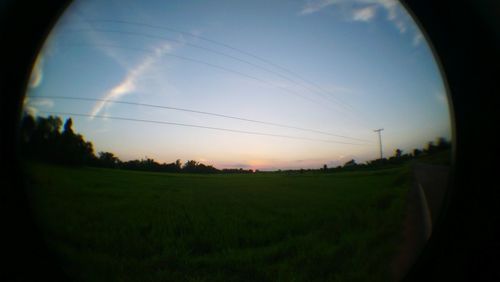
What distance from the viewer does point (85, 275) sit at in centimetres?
150

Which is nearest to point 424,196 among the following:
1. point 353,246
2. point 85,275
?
point 353,246

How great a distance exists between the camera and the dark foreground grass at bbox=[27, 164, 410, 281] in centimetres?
124

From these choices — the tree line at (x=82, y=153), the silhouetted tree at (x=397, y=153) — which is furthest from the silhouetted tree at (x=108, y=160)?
the silhouetted tree at (x=397, y=153)

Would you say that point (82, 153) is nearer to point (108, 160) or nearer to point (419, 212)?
point (108, 160)

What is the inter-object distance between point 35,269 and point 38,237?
20cm

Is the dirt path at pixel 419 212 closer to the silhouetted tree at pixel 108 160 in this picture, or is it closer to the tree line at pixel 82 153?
the tree line at pixel 82 153

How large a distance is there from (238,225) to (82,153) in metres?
0.92

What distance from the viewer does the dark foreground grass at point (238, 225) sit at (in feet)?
4.07

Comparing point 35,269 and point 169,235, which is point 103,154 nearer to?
point 169,235

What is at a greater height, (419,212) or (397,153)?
(397,153)

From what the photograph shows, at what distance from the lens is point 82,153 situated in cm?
140

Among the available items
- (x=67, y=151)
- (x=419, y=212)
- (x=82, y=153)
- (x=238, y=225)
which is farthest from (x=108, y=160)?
(x=419, y=212)

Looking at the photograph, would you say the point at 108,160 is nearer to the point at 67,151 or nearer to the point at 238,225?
the point at 67,151

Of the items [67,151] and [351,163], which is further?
[67,151]
